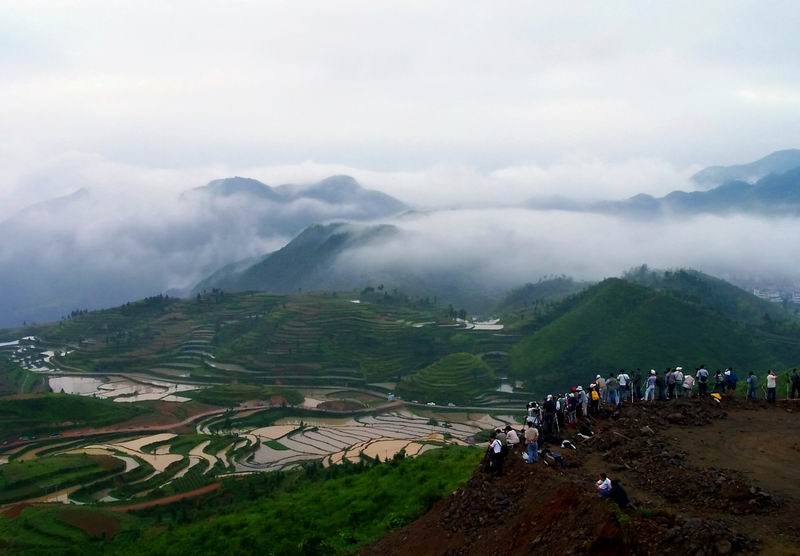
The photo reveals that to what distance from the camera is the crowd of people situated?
57.6 ft

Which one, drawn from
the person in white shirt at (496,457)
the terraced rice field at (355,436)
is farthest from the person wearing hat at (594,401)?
the terraced rice field at (355,436)

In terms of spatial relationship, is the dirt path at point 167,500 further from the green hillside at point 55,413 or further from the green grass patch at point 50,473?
the green hillside at point 55,413

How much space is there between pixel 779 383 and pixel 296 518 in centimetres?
2921

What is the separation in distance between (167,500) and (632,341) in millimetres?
68574

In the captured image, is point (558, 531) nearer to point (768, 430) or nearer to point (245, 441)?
point (768, 430)


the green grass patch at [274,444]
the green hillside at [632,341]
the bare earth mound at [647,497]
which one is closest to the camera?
the bare earth mound at [647,497]

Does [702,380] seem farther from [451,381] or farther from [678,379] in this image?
[451,381]

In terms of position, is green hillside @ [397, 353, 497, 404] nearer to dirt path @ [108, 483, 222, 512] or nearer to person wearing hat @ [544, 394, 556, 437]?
dirt path @ [108, 483, 222, 512]

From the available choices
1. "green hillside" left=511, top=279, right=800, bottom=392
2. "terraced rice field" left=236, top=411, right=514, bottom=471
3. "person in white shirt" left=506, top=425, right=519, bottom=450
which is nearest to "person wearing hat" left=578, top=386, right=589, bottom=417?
"person in white shirt" left=506, top=425, right=519, bottom=450

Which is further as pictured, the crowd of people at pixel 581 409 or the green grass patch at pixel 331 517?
the green grass patch at pixel 331 517

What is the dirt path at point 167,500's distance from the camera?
43406mm

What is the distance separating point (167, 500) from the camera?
148 feet

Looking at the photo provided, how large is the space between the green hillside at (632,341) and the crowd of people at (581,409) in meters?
65.4

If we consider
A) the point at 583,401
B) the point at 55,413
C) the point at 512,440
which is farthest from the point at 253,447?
the point at 512,440
